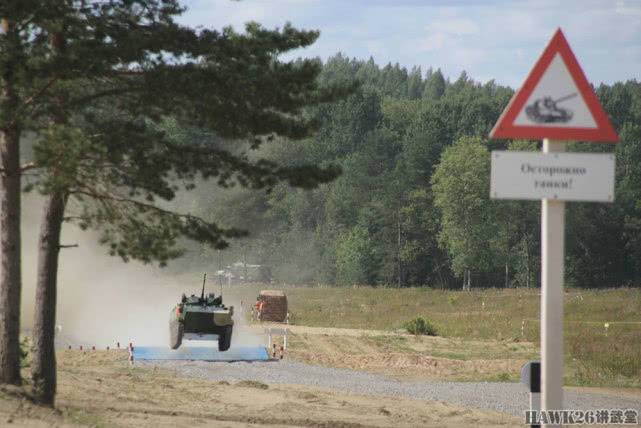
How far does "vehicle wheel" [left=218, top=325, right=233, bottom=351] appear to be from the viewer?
1156 inches

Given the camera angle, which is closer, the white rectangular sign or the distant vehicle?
the white rectangular sign

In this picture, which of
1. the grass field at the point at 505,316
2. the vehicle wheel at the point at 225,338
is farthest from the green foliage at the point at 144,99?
the grass field at the point at 505,316

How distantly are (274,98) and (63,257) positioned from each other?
40390 millimetres

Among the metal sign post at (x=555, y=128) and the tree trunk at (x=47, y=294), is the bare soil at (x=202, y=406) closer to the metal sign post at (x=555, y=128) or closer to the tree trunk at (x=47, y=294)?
the tree trunk at (x=47, y=294)

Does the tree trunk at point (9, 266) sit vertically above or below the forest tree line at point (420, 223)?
below

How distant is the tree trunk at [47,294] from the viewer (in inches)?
658

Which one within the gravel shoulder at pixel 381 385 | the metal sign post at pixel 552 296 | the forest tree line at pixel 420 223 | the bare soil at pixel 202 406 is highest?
the forest tree line at pixel 420 223

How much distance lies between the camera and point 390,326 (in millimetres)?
50594

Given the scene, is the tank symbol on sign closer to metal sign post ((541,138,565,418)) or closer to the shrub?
metal sign post ((541,138,565,418))

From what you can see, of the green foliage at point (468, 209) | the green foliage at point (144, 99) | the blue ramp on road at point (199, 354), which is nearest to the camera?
the green foliage at point (144, 99)

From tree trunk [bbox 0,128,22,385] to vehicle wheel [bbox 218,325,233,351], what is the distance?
13028mm

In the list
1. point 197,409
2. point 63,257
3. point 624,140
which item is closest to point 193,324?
point 197,409

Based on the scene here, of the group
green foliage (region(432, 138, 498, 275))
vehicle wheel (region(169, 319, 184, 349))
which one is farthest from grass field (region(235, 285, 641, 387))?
vehicle wheel (region(169, 319, 184, 349))

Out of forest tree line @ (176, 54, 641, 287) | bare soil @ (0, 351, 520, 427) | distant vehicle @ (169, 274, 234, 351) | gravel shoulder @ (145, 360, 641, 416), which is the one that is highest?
forest tree line @ (176, 54, 641, 287)
